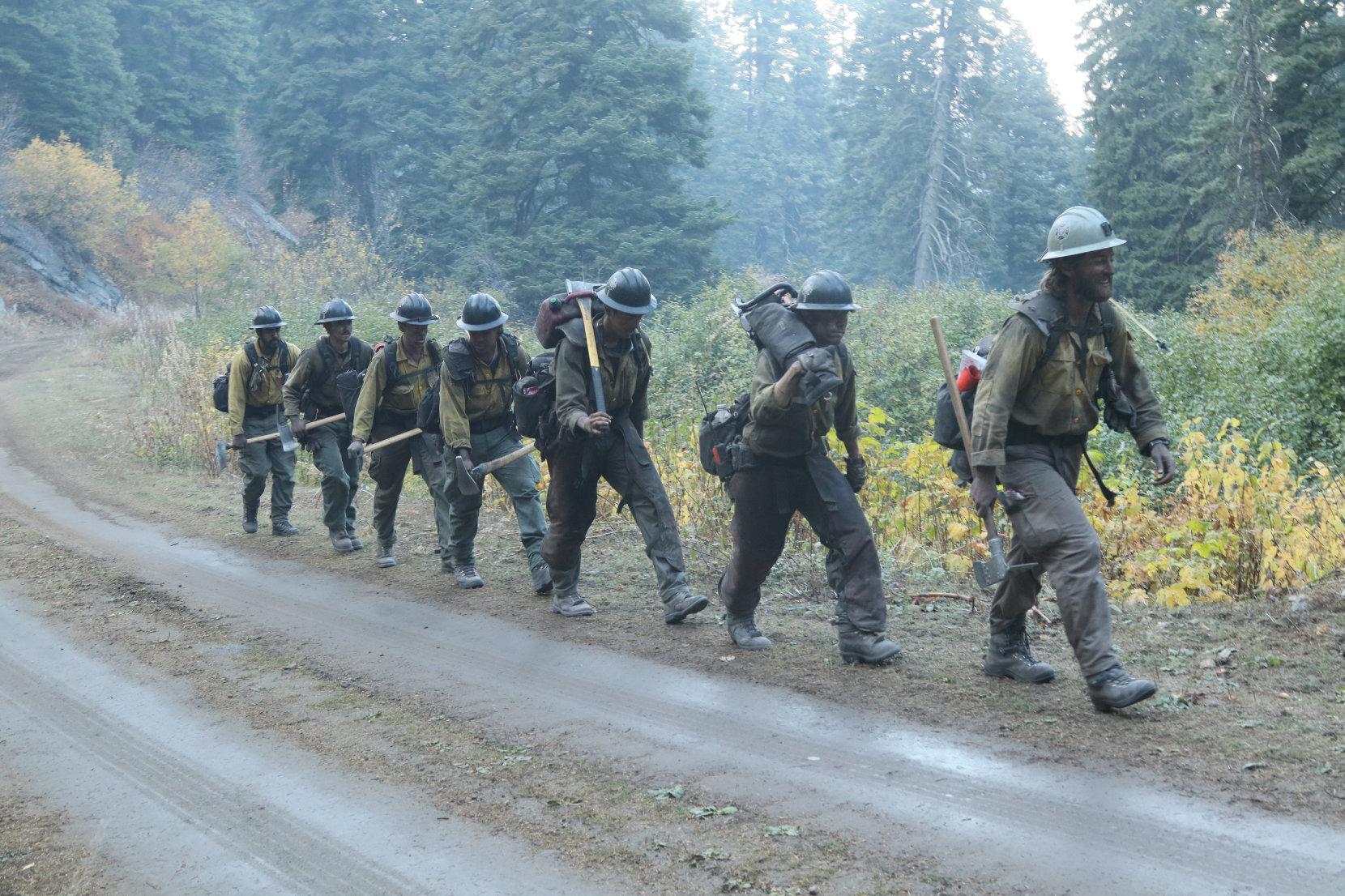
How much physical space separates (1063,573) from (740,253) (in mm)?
59785

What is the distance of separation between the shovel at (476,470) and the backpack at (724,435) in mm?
2348

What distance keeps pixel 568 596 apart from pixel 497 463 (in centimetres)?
119

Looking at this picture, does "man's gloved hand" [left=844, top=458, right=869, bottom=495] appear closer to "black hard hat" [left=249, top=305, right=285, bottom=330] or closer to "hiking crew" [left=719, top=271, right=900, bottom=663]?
"hiking crew" [left=719, top=271, right=900, bottom=663]

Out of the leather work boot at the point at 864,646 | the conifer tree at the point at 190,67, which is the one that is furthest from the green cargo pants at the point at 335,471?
the conifer tree at the point at 190,67

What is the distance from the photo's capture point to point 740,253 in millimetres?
64125

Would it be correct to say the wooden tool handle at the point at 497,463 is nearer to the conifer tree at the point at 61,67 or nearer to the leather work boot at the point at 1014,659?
the leather work boot at the point at 1014,659

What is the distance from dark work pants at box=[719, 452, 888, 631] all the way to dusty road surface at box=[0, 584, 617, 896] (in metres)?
2.52

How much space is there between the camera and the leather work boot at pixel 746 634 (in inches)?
273

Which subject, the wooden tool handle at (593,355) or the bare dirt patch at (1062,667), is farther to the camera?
the wooden tool handle at (593,355)

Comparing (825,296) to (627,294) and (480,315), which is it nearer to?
(627,294)

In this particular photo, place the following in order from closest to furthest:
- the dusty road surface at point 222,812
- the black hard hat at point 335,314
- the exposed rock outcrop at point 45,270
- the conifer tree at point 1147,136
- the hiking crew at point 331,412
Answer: the dusty road surface at point 222,812 < the black hard hat at point 335,314 < the hiking crew at point 331,412 < the conifer tree at point 1147,136 < the exposed rock outcrop at point 45,270

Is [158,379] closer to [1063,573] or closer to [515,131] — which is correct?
[515,131]

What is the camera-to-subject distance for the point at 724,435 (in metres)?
6.69

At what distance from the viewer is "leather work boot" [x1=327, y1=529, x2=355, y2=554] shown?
11.0 metres
